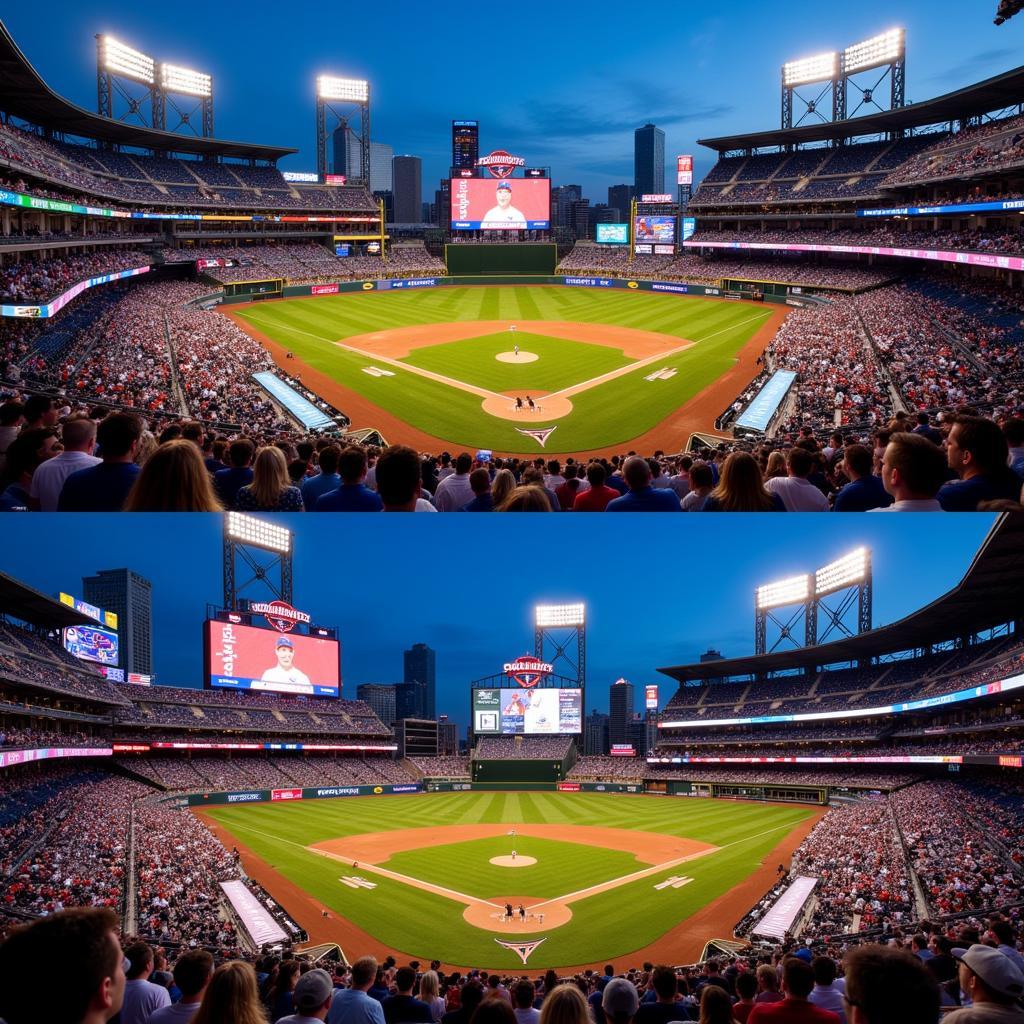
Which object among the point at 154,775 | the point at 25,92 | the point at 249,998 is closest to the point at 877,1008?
the point at 249,998

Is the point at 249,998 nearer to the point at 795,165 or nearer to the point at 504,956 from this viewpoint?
the point at 504,956

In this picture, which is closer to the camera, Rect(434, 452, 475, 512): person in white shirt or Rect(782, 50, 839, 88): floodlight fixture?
Rect(434, 452, 475, 512): person in white shirt

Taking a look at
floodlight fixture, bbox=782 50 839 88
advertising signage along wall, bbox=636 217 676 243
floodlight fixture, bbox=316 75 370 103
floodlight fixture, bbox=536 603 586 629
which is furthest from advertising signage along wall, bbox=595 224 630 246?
floodlight fixture, bbox=536 603 586 629

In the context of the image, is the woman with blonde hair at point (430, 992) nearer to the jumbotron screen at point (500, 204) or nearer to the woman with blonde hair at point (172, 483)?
the woman with blonde hair at point (172, 483)

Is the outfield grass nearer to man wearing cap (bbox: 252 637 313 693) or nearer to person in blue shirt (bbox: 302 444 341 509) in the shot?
man wearing cap (bbox: 252 637 313 693)

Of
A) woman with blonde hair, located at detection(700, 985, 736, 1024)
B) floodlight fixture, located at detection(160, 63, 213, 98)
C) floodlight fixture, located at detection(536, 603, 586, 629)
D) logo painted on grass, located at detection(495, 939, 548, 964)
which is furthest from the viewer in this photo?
floodlight fixture, located at detection(160, 63, 213, 98)

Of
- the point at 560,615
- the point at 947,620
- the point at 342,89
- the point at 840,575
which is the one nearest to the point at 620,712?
the point at 560,615

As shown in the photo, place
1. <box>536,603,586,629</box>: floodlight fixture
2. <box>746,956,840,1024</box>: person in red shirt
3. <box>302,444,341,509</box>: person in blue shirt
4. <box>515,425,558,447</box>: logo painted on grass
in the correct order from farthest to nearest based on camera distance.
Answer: <box>536,603,586,629</box>: floodlight fixture
<box>515,425,558,447</box>: logo painted on grass
<box>302,444,341,509</box>: person in blue shirt
<box>746,956,840,1024</box>: person in red shirt
